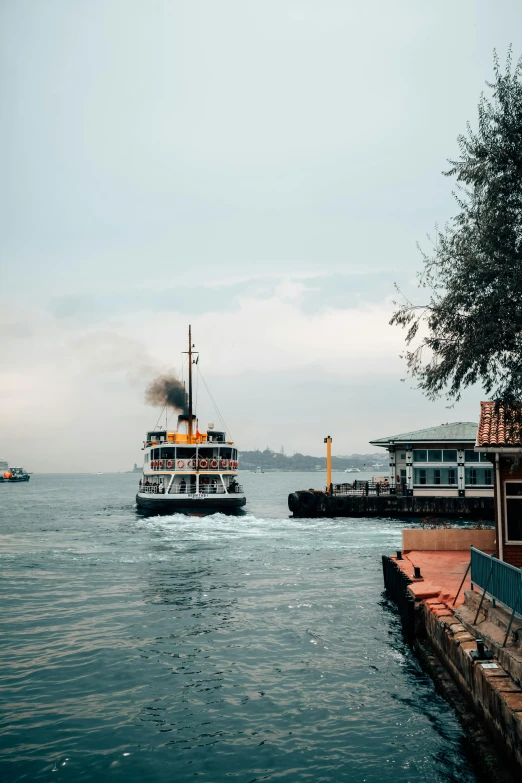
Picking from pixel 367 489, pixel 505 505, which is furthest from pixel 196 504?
pixel 505 505

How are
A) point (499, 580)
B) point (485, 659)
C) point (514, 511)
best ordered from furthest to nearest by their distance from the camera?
1. point (514, 511)
2. point (499, 580)
3. point (485, 659)

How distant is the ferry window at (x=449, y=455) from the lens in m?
56.0

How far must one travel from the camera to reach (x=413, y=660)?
1612cm

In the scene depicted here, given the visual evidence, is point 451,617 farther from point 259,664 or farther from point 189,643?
point 189,643

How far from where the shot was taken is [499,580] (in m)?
12.3

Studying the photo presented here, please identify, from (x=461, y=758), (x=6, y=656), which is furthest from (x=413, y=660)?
(x=6, y=656)

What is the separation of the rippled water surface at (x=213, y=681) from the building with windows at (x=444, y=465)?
28037 millimetres

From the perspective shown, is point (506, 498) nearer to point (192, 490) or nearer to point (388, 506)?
point (388, 506)

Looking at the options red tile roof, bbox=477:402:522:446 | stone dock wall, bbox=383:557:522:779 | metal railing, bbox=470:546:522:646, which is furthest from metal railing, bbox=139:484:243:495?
metal railing, bbox=470:546:522:646

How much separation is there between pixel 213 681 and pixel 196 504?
124 ft

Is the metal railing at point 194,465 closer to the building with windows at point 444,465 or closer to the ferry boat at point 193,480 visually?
the ferry boat at point 193,480

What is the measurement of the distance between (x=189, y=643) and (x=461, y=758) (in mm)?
8426

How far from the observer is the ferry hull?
2046 inches

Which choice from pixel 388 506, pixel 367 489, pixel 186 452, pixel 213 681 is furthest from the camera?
pixel 367 489
